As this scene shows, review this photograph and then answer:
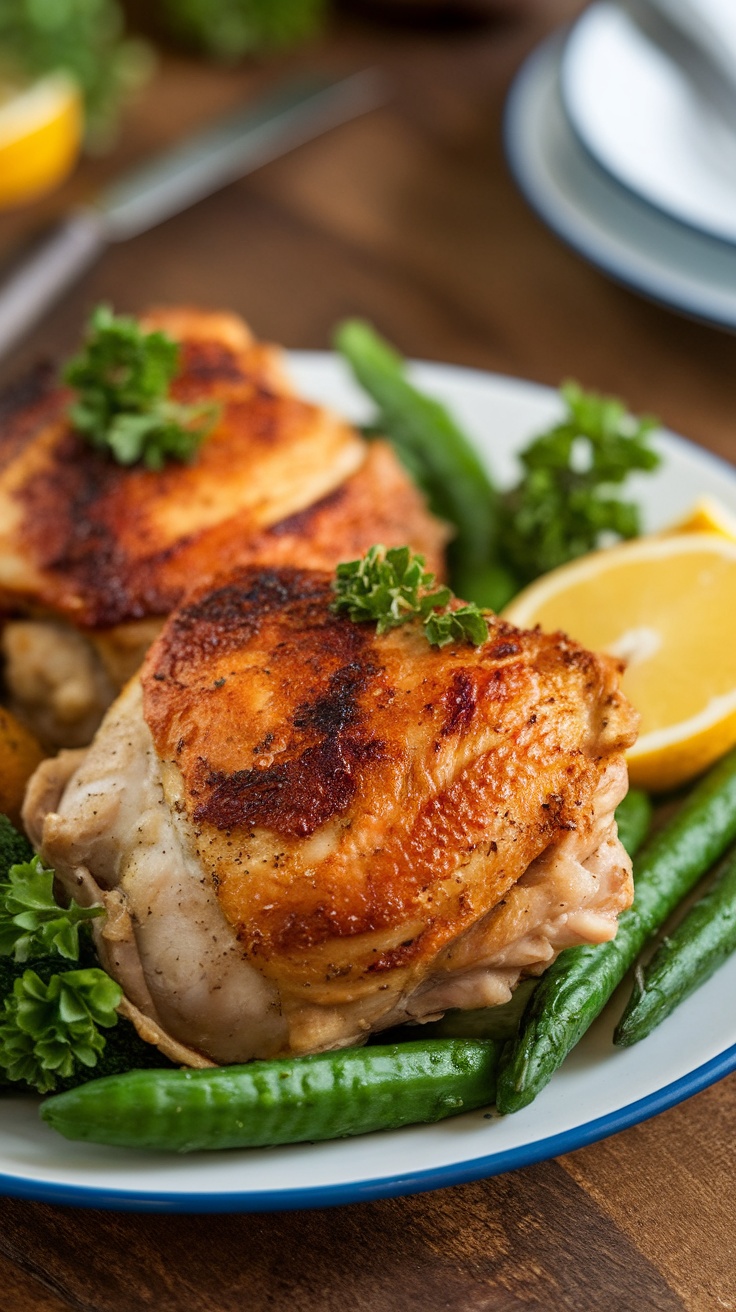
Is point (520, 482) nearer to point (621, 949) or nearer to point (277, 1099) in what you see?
point (621, 949)

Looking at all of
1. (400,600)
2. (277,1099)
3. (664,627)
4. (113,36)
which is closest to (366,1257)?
(277,1099)

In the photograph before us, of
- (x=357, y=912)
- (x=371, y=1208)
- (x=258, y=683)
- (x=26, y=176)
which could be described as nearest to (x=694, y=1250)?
(x=371, y=1208)

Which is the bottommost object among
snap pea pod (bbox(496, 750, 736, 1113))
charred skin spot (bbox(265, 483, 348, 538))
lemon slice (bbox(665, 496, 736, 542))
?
snap pea pod (bbox(496, 750, 736, 1113))

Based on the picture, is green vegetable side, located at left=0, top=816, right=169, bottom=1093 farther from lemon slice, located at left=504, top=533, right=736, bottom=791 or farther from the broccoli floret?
Result: lemon slice, located at left=504, top=533, right=736, bottom=791

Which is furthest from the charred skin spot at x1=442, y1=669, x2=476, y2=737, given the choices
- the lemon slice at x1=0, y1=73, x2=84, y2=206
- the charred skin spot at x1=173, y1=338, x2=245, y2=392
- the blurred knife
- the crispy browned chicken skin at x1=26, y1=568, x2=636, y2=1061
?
the lemon slice at x1=0, y1=73, x2=84, y2=206

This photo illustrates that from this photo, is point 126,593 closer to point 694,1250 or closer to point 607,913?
point 607,913

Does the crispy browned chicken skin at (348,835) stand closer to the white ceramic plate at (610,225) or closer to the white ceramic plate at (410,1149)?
the white ceramic plate at (410,1149)

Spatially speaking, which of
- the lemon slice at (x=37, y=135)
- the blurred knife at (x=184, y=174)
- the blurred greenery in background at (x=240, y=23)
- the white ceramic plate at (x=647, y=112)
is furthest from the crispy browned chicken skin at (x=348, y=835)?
the blurred greenery in background at (x=240, y=23)
